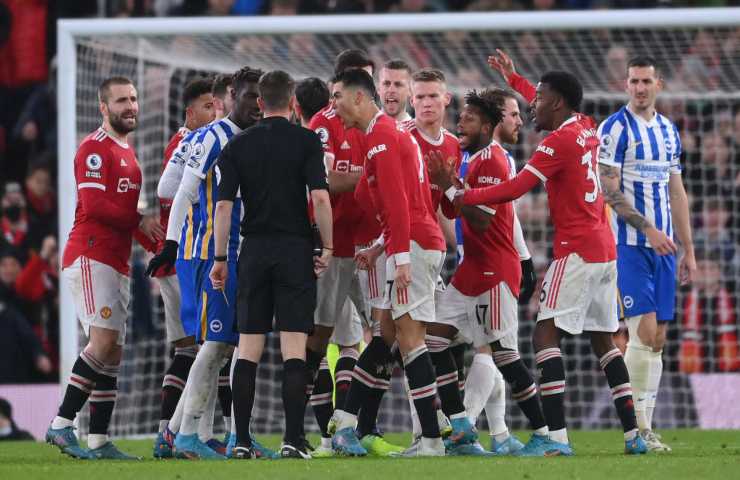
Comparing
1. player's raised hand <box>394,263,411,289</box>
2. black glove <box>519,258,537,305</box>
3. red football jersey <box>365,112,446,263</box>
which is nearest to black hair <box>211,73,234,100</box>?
red football jersey <box>365,112,446,263</box>

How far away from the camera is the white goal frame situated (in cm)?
1141

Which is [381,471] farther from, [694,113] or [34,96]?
[34,96]

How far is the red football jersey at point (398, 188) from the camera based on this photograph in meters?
7.79

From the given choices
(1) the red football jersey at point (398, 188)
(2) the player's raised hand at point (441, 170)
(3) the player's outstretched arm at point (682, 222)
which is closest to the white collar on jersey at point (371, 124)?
(1) the red football jersey at point (398, 188)

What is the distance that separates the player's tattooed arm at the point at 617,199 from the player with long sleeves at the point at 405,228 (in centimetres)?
165

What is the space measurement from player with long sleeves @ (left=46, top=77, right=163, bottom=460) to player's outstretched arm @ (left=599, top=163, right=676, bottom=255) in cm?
298

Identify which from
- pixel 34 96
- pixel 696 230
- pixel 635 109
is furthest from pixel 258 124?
pixel 34 96

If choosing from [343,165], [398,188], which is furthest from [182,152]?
[398,188]

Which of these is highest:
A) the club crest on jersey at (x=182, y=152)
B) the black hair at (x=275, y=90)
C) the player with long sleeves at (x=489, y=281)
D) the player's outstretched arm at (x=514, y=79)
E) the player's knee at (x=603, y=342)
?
the player's outstretched arm at (x=514, y=79)

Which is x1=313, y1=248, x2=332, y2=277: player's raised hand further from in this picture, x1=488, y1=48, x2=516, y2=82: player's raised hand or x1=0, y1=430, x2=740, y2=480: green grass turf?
x1=488, y1=48, x2=516, y2=82: player's raised hand

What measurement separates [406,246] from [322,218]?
0.49 metres

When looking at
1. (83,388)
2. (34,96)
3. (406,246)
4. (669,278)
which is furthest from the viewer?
(34,96)

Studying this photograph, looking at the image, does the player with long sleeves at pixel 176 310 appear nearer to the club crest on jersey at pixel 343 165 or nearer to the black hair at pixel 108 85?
the black hair at pixel 108 85

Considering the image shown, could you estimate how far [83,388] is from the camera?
28.0 feet
